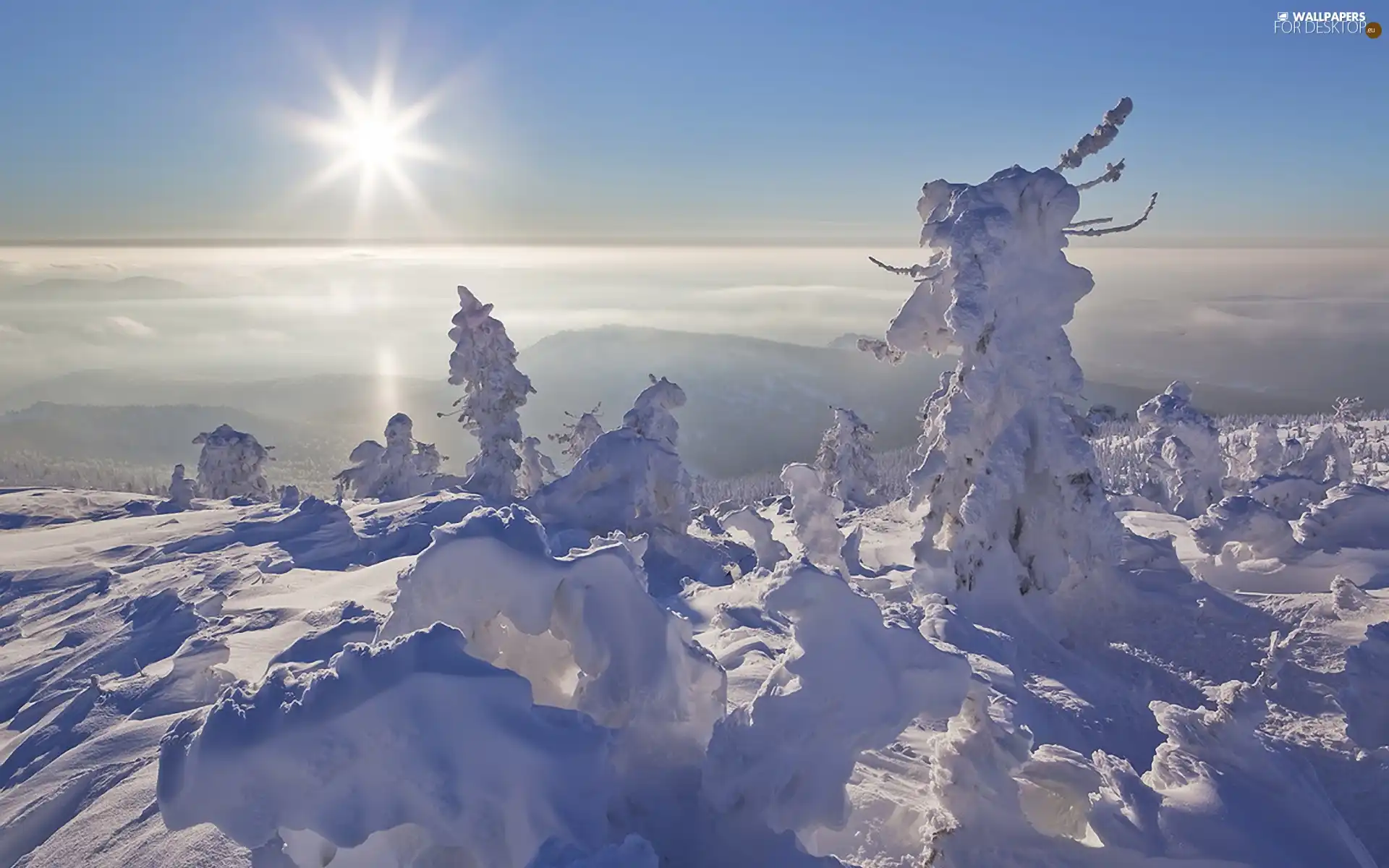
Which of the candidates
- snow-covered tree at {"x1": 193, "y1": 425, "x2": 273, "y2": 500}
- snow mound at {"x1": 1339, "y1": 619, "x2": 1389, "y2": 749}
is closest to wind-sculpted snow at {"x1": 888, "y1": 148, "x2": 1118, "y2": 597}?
snow mound at {"x1": 1339, "y1": 619, "x2": 1389, "y2": 749}

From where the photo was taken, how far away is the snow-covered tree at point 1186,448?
35125 mm

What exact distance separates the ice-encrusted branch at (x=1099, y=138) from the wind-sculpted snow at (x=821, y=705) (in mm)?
13249

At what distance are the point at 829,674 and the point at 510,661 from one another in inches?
115

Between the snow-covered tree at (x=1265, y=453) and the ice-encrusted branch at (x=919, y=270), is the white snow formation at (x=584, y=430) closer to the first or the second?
the ice-encrusted branch at (x=919, y=270)

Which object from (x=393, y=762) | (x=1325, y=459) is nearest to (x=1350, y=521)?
(x=393, y=762)

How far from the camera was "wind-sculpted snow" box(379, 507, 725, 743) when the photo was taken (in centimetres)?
647

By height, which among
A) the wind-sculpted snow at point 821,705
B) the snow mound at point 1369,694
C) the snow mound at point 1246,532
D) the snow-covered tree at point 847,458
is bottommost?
the snow-covered tree at point 847,458

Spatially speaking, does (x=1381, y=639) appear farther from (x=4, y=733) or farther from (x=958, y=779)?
(x=4, y=733)

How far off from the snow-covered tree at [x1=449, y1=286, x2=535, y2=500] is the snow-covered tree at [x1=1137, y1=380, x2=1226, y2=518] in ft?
93.8

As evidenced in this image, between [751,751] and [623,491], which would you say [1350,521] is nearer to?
[623,491]

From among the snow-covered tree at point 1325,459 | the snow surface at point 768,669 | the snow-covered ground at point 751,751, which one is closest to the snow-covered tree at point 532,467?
the snow surface at point 768,669

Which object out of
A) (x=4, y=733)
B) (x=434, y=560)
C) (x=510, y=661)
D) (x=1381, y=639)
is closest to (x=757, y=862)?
(x=510, y=661)

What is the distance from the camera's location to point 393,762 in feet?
16.1

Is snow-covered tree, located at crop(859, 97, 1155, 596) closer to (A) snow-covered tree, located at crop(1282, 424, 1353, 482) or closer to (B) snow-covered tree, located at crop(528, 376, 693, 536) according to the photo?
(B) snow-covered tree, located at crop(528, 376, 693, 536)
